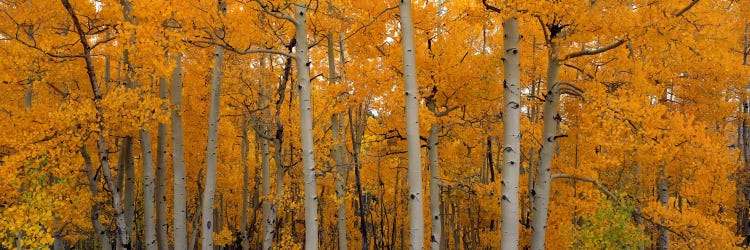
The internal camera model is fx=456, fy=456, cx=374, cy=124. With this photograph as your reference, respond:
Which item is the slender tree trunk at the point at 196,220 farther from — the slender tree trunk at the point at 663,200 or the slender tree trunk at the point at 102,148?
the slender tree trunk at the point at 663,200

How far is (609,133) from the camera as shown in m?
6.19

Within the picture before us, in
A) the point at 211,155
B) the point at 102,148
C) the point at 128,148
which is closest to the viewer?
the point at 211,155

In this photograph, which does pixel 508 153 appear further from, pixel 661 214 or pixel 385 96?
pixel 661 214

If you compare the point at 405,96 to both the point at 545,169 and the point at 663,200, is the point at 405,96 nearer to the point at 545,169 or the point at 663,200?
the point at 545,169

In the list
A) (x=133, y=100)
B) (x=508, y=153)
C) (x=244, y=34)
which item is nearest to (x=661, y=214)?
(x=508, y=153)

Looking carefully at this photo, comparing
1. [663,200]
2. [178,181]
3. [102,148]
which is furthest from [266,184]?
[663,200]

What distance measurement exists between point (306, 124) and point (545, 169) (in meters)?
3.01

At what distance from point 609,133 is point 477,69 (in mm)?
2038

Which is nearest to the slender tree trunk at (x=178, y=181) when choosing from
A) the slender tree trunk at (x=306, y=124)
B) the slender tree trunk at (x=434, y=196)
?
the slender tree trunk at (x=306, y=124)

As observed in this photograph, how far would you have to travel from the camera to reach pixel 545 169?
566cm

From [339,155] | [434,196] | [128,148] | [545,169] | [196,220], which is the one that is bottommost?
[196,220]

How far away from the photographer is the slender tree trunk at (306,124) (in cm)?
485

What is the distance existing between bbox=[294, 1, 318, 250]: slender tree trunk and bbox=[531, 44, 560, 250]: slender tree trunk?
2.73 metres

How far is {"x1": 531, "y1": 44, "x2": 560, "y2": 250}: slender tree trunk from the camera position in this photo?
562cm
